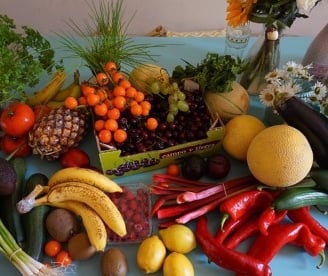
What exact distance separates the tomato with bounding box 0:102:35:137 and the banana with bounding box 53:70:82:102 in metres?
0.11

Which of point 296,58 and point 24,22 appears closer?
point 296,58

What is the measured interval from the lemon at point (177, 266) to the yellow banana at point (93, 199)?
100 mm

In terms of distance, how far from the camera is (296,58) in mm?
1253

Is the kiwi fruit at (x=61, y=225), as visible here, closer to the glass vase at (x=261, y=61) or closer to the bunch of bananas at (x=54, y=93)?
the bunch of bananas at (x=54, y=93)

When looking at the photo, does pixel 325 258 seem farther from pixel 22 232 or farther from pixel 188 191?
pixel 22 232

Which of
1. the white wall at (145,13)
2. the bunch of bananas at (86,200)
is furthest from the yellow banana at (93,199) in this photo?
the white wall at (145,13)

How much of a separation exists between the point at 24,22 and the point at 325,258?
1.39 meters

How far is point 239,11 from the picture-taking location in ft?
3.11

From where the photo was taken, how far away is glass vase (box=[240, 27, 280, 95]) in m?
1.01

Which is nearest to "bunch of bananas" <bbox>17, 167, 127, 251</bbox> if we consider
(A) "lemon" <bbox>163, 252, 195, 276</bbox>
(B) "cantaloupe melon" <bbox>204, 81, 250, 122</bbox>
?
(A) "lemon" <bbox>163, 252, 195, 276</bbox>

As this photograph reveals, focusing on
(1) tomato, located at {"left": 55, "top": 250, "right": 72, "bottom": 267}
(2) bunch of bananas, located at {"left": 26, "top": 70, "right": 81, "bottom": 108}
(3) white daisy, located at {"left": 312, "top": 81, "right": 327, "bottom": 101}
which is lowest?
(1) tomato, located at {"left": 55, "top": 250, "right": 72, "bottom": 267}

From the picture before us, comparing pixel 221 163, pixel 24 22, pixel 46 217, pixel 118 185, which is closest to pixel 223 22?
pixel 24 22

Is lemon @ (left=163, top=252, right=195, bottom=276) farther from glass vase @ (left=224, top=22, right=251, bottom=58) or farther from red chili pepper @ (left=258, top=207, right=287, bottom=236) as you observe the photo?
glass vase @ (left=224, top=22, right=251, bottom=58)

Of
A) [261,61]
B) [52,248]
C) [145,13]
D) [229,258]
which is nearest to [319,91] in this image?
[261,61]
